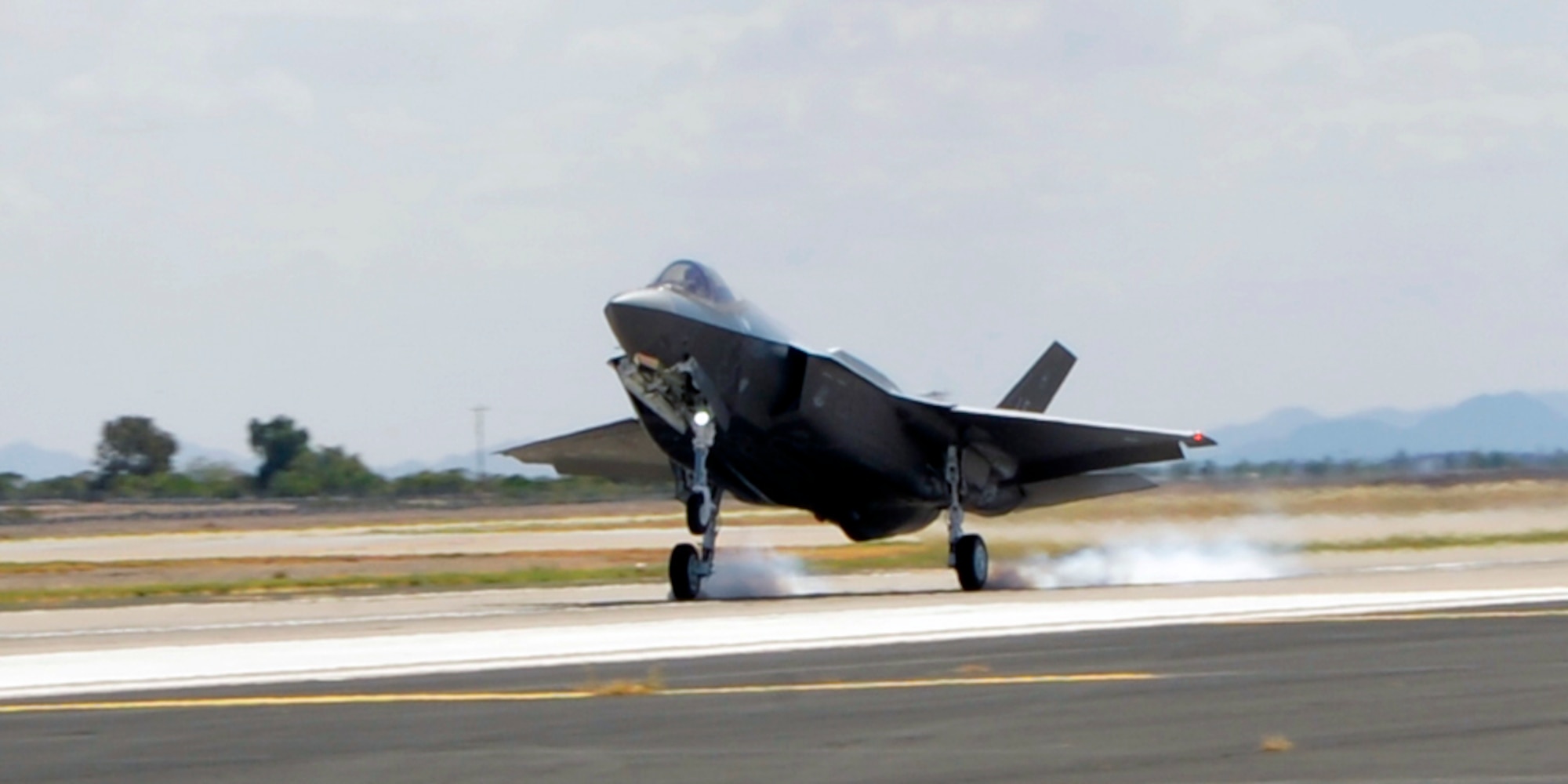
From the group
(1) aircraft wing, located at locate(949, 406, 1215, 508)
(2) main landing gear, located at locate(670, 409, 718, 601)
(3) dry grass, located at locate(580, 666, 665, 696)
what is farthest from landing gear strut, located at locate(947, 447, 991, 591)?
(3) dry grass, located at locate(580, 666, 665, 696)

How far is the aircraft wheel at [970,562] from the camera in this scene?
25344mm

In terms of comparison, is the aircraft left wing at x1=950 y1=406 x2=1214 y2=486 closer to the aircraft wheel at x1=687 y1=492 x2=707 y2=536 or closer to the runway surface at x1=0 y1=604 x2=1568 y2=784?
the aircraft wheel at x1=687 y1=492 x2=707 y2=536

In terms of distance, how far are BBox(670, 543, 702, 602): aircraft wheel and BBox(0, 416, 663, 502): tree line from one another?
76358mm

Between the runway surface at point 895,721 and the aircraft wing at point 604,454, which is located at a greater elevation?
the aircraft wing at point 604,454

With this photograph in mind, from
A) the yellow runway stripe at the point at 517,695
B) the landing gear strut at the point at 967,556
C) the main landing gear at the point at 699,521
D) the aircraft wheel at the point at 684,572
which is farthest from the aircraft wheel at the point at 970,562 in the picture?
the yellow runway stripe at the point at 517,695

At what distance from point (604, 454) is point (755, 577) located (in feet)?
12.2

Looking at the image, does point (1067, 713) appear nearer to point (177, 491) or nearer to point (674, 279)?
point (674, 279)

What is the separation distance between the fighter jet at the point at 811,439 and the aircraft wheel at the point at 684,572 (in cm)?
2

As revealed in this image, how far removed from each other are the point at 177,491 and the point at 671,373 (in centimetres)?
9408

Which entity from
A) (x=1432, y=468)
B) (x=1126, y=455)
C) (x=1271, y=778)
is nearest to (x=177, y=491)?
(x=1432, y=468)

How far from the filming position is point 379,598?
26.4 m

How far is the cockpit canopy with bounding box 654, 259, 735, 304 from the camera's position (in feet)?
75.5

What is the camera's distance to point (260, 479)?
118 m

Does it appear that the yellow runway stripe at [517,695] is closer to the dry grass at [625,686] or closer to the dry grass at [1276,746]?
the dry grass at [625,686]
